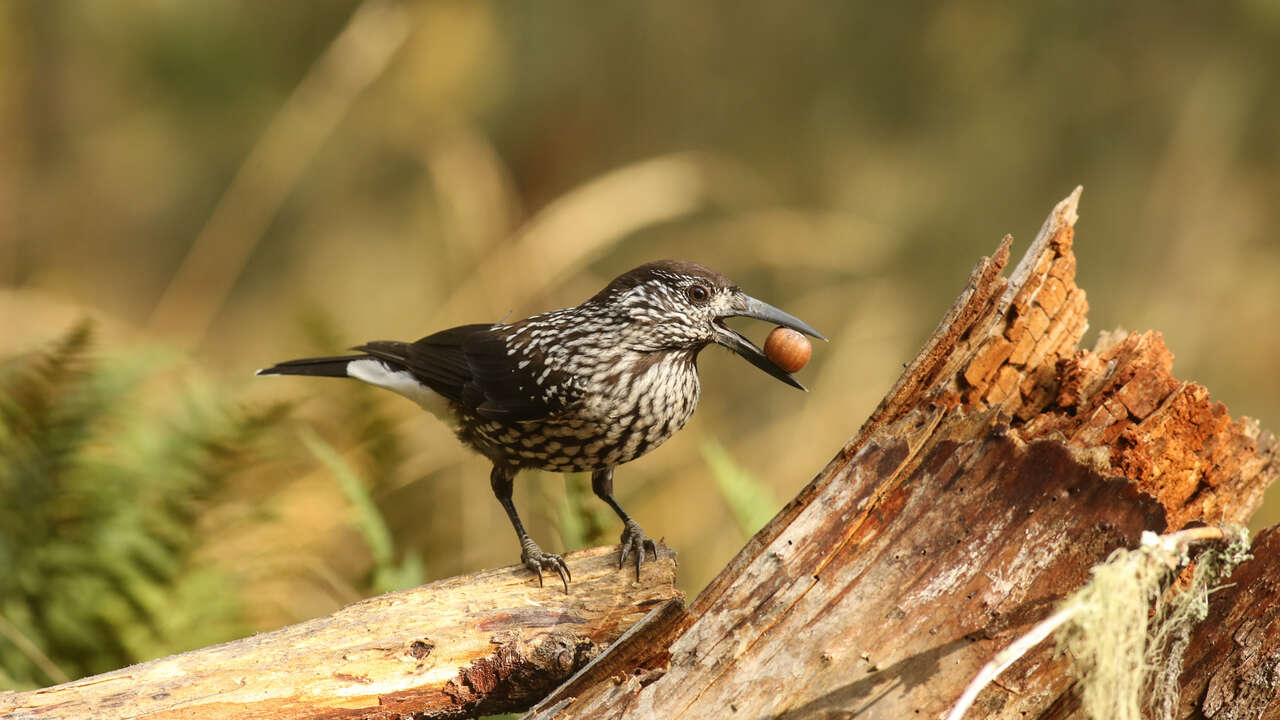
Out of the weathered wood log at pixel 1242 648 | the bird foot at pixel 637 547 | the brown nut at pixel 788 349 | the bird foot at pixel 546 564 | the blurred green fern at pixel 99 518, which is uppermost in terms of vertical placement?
the brown nut at pixel 788 349

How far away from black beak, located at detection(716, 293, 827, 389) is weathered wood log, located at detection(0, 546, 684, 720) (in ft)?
2.85

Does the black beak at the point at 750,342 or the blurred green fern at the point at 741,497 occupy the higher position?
the black beak at the point at 750,342

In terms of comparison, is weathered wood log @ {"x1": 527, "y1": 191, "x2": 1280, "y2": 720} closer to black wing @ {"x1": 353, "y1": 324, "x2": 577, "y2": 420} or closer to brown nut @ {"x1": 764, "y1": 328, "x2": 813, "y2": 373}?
brown nut @ {"x1": 764, "y1": 328, "x2": 813, "y2": 373}

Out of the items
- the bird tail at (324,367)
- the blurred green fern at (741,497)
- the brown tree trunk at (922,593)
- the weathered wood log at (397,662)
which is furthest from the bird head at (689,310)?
the bird tail at (324,367)

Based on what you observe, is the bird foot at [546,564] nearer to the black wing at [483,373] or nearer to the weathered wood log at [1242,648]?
the black wing at [483,373]

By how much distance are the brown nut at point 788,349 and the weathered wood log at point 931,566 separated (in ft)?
2.78

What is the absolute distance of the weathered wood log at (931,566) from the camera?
2684 mm

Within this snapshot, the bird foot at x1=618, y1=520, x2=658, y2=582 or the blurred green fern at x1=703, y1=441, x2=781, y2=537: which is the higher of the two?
the blurred green fern at x1=703, y1=441, x2=781, y2=537

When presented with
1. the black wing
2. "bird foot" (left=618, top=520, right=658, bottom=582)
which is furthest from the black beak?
"bird foot" (left=618, top=520, right=658, bottom=582)

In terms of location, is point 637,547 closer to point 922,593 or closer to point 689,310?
point 689,310

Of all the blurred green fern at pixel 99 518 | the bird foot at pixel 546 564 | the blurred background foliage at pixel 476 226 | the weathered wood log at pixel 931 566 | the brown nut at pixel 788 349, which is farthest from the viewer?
the blurred background foliage at pixel 476 226

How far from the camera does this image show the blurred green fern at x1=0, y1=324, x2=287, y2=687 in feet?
15.6

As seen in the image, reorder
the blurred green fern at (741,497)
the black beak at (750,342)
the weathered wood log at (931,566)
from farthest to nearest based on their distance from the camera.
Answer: the blurred green fern at (741,497) < the black beak at (750,342) < the weathered wood log at (931,566)

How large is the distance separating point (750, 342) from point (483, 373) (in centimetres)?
107
